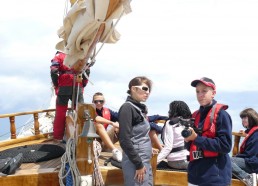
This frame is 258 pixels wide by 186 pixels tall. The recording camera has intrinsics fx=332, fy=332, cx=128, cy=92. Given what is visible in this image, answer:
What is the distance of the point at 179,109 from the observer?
412cm

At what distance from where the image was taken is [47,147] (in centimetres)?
537

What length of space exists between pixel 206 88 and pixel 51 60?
363 cm

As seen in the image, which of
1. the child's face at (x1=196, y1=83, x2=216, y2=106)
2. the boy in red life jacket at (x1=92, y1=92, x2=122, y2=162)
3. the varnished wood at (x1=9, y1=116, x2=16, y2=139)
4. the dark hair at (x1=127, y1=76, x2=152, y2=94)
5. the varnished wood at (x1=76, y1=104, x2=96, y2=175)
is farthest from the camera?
the varnished wood at (x1=9, y1=116, x2=16, y2=139)

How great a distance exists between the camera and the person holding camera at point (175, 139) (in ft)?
13.6

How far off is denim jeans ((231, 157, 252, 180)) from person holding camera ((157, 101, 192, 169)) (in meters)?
0.64

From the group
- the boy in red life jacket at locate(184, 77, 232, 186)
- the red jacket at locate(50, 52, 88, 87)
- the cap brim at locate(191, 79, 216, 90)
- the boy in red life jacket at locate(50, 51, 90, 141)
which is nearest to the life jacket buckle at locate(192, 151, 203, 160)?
the boy in red life jacket at locate(184, 77, 232, 186)

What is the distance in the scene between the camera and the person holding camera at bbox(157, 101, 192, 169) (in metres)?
4.14

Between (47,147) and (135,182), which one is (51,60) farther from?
(135,182)

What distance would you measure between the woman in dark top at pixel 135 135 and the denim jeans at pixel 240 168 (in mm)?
1683

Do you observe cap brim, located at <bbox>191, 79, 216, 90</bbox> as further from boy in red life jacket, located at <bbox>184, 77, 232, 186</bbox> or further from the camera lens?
the camera lens

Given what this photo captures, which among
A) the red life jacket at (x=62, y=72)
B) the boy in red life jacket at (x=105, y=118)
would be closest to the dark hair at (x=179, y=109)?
the boy in red life jacket at (x=105, y=118)

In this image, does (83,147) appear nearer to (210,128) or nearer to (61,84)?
(210,128)

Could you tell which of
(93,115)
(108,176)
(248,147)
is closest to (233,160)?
(248,147)

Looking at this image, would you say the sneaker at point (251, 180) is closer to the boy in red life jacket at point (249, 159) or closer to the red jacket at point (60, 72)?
the boy in red life jacket at point (249, 159)
